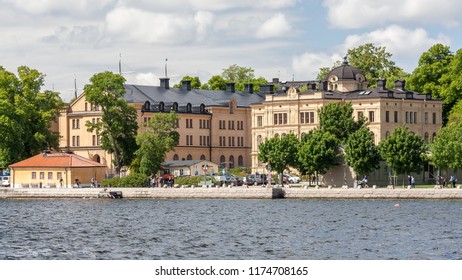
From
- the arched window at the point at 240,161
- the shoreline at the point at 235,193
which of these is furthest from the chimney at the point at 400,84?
the shoreline at the point at 235,193

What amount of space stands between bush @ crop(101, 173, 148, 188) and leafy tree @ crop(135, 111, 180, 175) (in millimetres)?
3717

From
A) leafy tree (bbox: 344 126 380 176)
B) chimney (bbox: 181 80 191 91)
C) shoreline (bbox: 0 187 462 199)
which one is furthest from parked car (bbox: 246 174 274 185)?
chimney (bbox: 181 80 191 91)

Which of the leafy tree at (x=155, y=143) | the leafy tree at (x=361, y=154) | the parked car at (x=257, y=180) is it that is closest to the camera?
the leafy tree at (x=361, y=154)

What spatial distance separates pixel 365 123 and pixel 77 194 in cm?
3525

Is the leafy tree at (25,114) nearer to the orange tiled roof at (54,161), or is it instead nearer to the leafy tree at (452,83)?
the orange tiled roof at (54,161)

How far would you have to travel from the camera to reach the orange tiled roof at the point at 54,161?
115m

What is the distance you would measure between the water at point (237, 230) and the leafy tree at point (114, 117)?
25338 mm

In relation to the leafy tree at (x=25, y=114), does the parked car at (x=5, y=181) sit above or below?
below

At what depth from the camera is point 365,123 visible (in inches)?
5079

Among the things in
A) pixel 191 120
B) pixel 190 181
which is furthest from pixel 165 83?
pixel 190 181

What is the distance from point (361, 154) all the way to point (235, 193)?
1158 centimetres

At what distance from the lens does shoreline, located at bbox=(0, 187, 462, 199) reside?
94562mm

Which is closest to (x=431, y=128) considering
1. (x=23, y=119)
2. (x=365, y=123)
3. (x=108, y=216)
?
(x=365, y=123)

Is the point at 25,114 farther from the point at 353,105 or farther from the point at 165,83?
the point at 353,105
